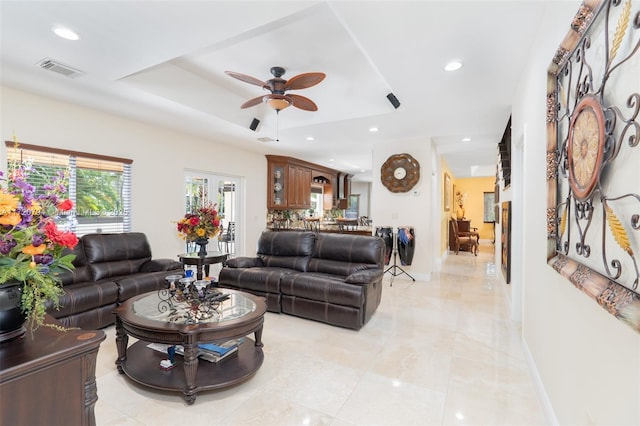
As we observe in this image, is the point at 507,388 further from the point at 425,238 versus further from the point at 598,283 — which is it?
the point at 425,238

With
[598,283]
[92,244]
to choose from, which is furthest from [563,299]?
[92,244]

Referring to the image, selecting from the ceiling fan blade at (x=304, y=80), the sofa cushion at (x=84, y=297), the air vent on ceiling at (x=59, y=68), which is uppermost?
the air vent on ceiling at (x=59, y=68)

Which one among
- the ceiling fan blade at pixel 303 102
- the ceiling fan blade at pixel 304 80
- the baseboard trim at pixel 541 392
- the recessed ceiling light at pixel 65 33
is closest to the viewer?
the baseboard trim at pixel 541 392

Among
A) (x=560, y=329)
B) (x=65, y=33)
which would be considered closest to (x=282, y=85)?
(x=65, y=33)

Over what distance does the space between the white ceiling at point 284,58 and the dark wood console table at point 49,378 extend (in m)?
2.04

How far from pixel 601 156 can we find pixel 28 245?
207 centimetres

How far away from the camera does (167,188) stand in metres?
4.97

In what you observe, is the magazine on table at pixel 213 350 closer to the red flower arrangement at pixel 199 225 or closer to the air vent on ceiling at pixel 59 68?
the red flower arrangement at pixel 199 225

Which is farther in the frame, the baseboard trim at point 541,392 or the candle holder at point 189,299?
the candle holder at point 189,299

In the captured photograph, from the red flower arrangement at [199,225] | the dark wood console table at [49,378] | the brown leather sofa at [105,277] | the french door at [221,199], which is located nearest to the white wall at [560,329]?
the dark wood console table at [49,378]

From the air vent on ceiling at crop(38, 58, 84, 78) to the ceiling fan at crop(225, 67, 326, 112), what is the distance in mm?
1568

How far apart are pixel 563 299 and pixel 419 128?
3.87 meters

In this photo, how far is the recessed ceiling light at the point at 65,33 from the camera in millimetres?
2282

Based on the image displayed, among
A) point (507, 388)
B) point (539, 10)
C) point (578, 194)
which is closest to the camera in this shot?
point (578, 194)
